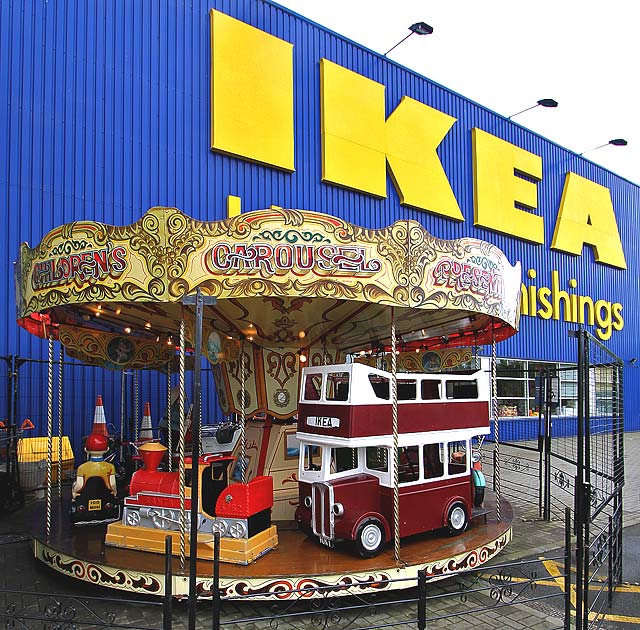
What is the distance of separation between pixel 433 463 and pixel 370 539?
1512 mm

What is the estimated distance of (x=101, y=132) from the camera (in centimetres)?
1288

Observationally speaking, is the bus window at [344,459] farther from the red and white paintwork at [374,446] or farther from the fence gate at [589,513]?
the fence gate at [589,513]

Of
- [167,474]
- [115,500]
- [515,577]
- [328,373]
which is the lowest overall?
[515,577]

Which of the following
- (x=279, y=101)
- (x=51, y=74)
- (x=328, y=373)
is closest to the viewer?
(x=328, y=373)

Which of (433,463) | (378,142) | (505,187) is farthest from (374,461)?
(505,187)

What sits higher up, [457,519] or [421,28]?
[421,28]

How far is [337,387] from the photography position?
755 cm

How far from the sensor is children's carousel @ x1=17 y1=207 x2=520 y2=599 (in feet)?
20.1

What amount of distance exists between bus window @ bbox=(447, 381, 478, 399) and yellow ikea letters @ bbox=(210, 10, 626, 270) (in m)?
7.87

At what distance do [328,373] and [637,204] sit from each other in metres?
27.8

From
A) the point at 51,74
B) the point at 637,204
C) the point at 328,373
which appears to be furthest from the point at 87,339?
the point at 637,204

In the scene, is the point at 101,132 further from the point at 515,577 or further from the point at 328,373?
the point at 515,577

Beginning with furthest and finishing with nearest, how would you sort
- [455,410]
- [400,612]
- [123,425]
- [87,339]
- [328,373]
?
1. [123,425]
2. [87,339]
3. [455,410]
4. [328,373]
5. [400,612]

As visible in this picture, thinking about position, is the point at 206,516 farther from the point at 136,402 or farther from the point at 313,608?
the point at 136,402
